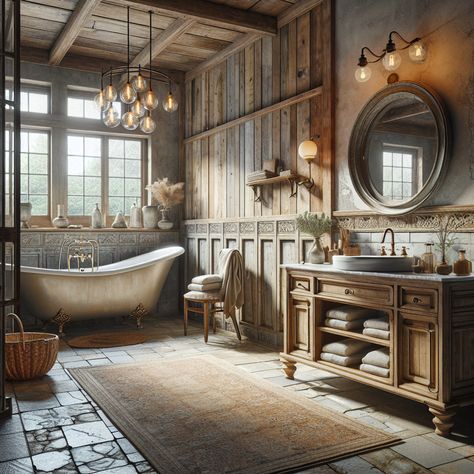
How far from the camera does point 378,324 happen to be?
3.45m

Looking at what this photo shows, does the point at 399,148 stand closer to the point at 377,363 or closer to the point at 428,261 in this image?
the point at 428,261

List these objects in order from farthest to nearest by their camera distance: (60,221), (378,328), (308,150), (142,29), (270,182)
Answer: (60,221), (142,29), (270,182), (308,150), (378,328)

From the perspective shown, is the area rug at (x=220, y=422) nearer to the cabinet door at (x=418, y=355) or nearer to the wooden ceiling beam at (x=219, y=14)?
the cabinet door at (x=418, y=355)

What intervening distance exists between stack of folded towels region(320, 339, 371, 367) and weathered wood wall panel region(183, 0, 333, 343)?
1.35 metres

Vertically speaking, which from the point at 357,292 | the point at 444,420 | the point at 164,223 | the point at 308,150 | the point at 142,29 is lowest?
the point at 444,420

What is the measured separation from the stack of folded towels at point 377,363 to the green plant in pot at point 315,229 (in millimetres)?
1067

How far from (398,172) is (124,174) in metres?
4.48

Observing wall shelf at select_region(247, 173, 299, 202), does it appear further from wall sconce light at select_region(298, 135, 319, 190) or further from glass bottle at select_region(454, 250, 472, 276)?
glass bottle at select_region(454, 250, 472, 276)

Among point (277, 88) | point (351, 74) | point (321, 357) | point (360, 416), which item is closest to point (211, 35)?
point (277, 88)

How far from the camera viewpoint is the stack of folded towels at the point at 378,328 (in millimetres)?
3387

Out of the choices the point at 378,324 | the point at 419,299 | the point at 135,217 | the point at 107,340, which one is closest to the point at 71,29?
the point at 135,217

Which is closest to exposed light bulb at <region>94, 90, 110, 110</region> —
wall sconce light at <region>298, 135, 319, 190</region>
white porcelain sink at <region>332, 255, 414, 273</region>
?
wall sconce light at <region>298, 135, 319, 190</region>

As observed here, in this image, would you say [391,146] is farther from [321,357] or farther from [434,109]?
[321,357]

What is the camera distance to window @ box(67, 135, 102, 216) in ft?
23.0
